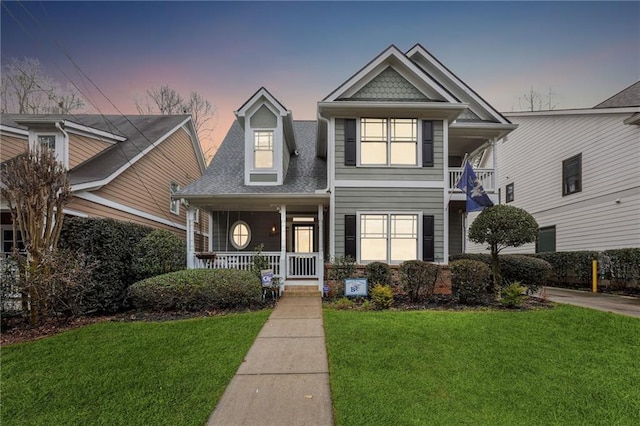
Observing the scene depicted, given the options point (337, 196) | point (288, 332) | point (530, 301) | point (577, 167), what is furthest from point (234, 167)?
point (577, 167)

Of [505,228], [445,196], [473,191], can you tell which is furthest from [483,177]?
[505,228]

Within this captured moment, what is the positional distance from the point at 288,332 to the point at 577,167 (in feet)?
47.2

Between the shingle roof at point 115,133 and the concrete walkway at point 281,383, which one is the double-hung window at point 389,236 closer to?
the concrete walkway at point 281,383

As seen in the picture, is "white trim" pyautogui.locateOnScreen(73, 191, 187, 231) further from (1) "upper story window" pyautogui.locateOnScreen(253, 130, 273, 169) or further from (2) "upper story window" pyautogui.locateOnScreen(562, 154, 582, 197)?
(2) "upper story window" pyautogui.locateOnScreen(562, 154, 582, 197)

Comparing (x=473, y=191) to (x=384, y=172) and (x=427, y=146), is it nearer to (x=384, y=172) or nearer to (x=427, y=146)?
(x=427, y=146)

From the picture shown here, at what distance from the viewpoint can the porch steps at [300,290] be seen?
9.95 metres

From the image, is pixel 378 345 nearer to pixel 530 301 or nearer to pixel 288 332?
pixel 288 332

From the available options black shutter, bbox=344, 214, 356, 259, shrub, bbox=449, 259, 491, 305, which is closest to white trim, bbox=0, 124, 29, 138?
black shutter, bbox=344, 214, 356, 259

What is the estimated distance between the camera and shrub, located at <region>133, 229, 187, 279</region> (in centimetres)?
889

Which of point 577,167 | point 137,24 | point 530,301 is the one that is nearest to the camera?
point 530,301

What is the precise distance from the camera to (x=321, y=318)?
23.7 feet

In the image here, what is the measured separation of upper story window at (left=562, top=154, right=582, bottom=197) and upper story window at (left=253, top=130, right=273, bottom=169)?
41.6ft

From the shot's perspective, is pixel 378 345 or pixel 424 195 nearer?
pixel 378 345

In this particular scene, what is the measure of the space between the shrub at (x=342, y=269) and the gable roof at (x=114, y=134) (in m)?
7.60
